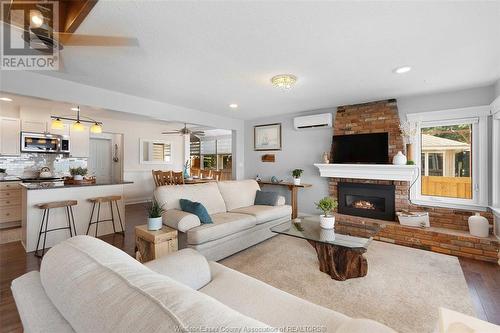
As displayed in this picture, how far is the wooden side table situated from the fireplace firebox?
131 inches

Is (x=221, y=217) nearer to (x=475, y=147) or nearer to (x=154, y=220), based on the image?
(x=154, y=220)

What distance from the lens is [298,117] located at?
4969 millimetres

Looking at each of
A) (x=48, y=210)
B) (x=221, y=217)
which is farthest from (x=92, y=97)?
(x=221, y=217)

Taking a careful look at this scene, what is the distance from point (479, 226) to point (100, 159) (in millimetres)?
8321

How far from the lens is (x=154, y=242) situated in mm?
2311

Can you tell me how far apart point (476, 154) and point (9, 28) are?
5665mm

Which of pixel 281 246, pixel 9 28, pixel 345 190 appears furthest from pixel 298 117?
pixel 9 28

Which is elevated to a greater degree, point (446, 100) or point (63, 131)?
point (446, 100)

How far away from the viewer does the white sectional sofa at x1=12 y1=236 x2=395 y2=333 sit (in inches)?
21.0

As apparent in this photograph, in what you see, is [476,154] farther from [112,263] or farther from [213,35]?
[112,263]

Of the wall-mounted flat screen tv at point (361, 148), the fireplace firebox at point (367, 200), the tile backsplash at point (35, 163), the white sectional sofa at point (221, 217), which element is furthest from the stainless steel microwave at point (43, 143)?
the fireplace firebox at point (367, 200)

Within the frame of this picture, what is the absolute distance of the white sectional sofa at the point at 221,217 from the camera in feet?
8.75

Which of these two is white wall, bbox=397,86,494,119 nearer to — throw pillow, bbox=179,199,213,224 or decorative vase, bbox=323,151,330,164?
decorative vase, bbox=323,151,330,164

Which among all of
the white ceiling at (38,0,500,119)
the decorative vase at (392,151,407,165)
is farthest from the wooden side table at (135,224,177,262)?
the decorative vase at (392,151,407,165)
